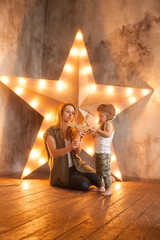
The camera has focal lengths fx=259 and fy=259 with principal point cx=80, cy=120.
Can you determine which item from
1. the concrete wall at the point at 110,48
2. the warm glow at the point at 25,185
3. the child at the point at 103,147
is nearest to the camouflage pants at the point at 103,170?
the child at the point at 103,147

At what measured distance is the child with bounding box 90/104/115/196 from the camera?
9.22 ft

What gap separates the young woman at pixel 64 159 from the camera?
289 cm

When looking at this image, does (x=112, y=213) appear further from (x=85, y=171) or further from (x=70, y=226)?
(x=85, y=171)

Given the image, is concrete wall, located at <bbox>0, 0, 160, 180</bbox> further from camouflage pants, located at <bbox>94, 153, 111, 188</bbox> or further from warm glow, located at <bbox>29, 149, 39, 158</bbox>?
camouflage pants, located at <bbox>94, 153, 111, 188</bbox>

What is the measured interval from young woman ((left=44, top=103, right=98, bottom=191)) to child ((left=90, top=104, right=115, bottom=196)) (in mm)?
173

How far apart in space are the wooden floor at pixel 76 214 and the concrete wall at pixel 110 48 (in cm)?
99

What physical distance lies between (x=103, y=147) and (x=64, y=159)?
0.49 metres

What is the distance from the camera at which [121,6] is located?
4.06 metres

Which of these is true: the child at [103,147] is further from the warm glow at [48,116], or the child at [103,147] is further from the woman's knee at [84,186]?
the warm glow at [48,116]

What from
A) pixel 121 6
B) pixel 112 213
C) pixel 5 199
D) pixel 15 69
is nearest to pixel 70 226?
pixel 112 213

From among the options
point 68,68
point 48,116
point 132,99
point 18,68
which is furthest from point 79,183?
point 18,68

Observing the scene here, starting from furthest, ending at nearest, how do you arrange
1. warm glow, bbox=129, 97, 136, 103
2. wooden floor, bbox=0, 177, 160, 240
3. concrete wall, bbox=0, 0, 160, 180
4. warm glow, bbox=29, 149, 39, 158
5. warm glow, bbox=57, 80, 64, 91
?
concrete wall, bbox=0, 0, 160, 180, warm glow, bbox=129, 97, 136, 103, warm glow, bbox=57, 80, 64, 91, warm glow, bbox=29, 149, 39, 158, wooden floor, bbox=0, 177, 160, 240

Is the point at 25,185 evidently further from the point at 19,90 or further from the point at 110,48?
the point at 110,48

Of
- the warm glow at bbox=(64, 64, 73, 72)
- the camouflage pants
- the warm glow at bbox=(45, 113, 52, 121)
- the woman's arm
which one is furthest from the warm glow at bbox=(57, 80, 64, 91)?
the camouflage pants
